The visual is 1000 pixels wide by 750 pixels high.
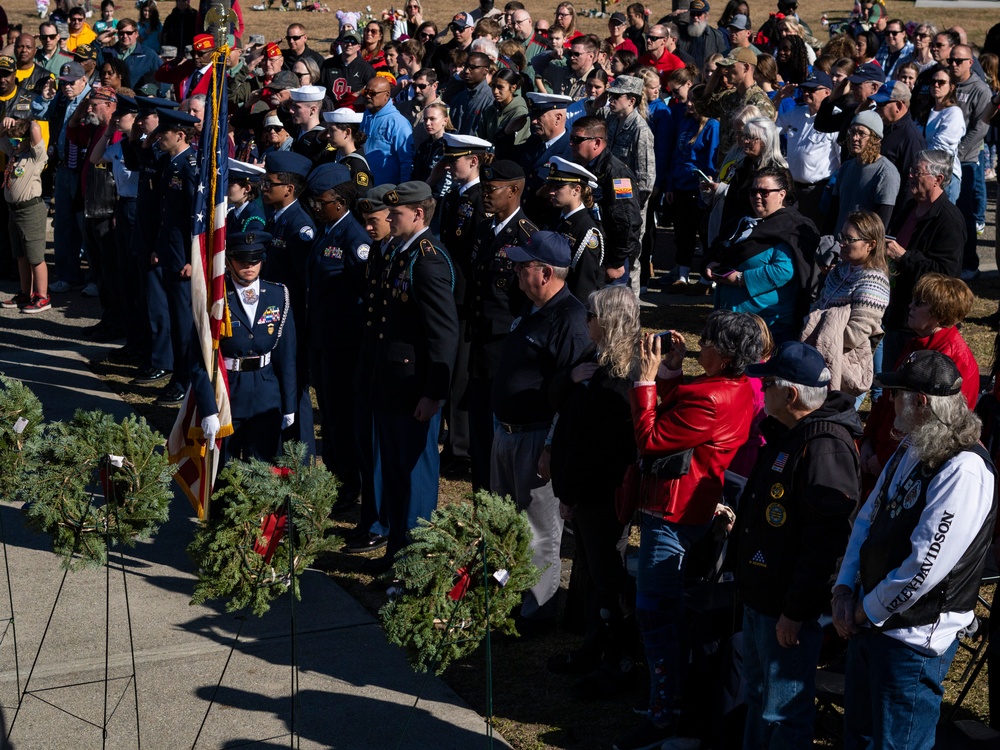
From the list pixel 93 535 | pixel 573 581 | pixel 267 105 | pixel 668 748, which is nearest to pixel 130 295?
pixel 267 105

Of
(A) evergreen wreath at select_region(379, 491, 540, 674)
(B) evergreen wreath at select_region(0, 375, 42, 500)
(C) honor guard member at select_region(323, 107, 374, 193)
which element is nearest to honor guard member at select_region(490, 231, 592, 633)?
(A) evergreen wreath at select_region(379, 491, 540, 674)

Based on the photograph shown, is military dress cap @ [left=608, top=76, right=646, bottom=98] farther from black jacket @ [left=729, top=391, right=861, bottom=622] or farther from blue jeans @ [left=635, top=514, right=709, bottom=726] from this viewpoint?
black jacket @ [left=729, top=391, right=861, bottom=622]

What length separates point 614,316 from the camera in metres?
5.27

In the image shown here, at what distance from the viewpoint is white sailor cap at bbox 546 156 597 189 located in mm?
7648

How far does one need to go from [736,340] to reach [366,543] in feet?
10.2

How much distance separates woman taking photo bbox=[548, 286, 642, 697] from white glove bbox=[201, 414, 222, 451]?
204 cm

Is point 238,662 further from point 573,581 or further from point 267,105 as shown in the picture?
point 267,105

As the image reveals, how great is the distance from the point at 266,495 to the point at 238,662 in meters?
1.04

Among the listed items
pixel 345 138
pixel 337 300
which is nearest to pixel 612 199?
pixel 337 300

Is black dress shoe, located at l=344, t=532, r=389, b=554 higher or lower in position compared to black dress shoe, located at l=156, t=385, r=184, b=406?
higher

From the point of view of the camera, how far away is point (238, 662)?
587 cm

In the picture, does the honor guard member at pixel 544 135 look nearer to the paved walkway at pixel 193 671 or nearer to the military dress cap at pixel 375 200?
the military dress cap at pixel 375 200

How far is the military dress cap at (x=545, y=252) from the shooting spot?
5844mm

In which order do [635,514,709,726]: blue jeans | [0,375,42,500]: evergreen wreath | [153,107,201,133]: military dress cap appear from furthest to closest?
1. [153,107,201,133]: military dress cap
2. [0,375,42,500]: evergreen wreath
3. [635,514,709,726]: blue jeans
